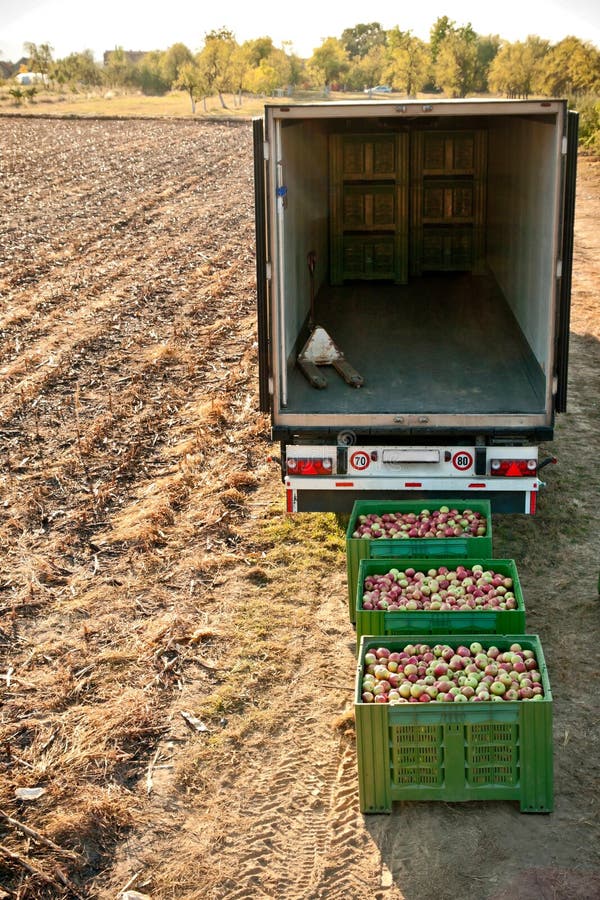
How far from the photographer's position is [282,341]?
9016 millimetres

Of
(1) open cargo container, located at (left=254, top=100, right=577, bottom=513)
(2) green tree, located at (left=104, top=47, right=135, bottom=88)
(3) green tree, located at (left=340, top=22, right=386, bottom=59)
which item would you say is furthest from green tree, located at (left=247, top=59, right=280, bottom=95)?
(3) green tree, located at (left=340, top=22, right=386, bottom=59)

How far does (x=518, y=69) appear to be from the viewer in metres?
73.6

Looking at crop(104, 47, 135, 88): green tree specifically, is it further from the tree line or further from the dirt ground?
the dirt ground

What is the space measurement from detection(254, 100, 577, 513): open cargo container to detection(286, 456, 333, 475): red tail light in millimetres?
13

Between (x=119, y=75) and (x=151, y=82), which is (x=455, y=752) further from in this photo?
(x=151, y=82)

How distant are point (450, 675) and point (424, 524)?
→ 2.10m

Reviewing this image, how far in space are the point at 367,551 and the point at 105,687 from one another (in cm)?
229

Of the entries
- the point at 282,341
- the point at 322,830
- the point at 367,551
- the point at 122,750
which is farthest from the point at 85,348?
the point at 322,830

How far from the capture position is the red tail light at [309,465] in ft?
30.0

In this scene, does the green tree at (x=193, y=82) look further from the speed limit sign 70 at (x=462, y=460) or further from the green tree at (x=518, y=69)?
the speed limit sign 70 at (x=462, y=460)

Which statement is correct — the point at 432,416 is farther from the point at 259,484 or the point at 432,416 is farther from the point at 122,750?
the point at 122,750

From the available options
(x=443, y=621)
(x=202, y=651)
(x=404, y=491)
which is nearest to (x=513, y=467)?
(x=404, y=491)

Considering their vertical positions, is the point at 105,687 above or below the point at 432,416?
below

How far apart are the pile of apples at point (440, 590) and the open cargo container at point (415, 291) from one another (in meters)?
1.47
